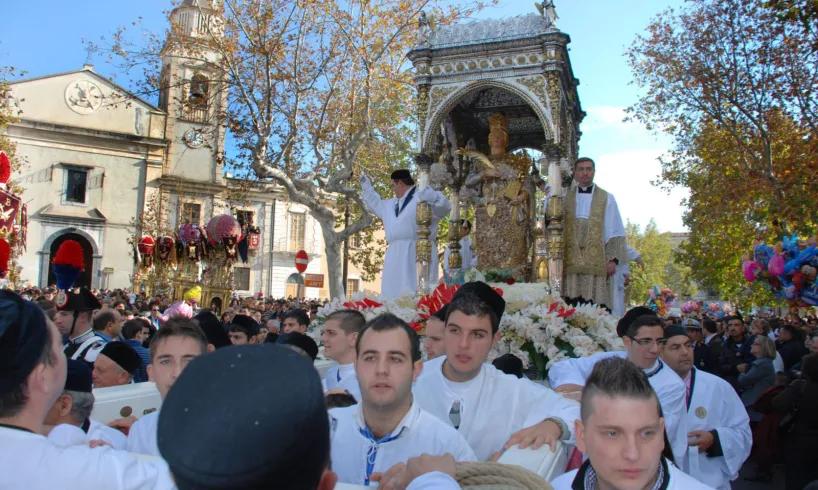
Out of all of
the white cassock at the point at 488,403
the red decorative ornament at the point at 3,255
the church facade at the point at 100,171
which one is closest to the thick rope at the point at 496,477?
the white cassock at the point at 488,403

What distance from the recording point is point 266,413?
1.14 meters

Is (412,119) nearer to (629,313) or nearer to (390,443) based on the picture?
(629,313)

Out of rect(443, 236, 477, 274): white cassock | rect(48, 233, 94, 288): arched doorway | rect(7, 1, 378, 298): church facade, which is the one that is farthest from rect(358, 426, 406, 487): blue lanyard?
rect(48, 233, 94, 288): arched doorway

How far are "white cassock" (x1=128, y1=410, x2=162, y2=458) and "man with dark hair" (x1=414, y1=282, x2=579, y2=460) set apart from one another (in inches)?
57.4

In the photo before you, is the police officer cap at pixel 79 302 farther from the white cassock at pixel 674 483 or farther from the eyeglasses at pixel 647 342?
the white cassock at pixel 674 483

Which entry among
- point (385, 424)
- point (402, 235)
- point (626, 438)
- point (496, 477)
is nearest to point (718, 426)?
point (626, 438)

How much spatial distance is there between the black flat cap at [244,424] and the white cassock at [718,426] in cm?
417

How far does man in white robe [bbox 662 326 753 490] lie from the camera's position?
4.78 m

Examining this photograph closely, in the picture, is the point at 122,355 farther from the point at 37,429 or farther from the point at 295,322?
the point at 37,429

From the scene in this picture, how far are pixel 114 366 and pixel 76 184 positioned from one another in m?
35.1

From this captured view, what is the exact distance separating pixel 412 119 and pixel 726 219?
10.3 metres

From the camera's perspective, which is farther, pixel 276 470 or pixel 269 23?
pixel 269 23

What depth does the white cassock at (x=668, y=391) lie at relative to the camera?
4547 mm

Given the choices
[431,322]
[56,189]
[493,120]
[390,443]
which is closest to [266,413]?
[390,443]
